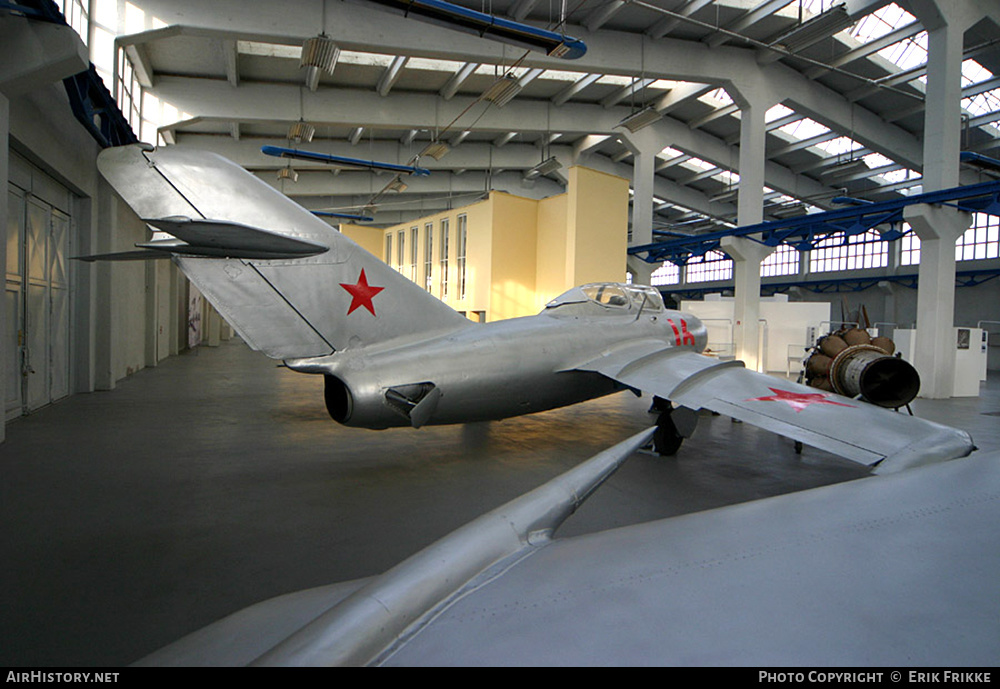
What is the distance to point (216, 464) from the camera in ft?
18.6

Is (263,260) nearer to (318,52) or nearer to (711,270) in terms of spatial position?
(318,52)

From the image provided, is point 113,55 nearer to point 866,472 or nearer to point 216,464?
point 216,464

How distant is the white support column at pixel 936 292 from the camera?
39.4ft

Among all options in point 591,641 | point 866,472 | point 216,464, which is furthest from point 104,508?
point 866,472

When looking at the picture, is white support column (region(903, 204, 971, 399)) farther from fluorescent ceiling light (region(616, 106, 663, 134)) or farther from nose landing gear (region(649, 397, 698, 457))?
nose landing gear (region(649, 397, 698, 457))

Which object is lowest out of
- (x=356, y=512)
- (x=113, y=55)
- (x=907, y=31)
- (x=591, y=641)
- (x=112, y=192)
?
(x=356, y=512)

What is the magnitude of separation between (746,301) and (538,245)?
7698mm

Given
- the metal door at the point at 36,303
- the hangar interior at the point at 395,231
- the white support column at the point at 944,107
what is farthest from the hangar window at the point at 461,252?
the white support column at the point at 944,107

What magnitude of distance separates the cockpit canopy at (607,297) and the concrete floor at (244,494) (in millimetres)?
1884

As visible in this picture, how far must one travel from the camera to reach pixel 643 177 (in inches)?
783

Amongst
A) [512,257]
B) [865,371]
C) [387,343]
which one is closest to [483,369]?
[387,343]

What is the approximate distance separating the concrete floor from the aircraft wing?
0.93m

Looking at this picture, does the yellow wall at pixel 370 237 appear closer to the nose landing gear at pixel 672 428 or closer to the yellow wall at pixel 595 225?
the yellow wall at pixel 595 225

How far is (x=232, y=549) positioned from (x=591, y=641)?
3301mm
